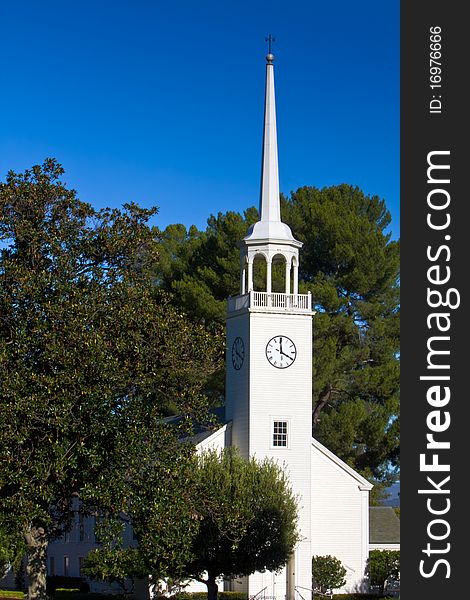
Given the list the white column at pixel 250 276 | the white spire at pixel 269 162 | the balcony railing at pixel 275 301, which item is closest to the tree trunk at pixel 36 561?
the balcony railing at pixel 275 301

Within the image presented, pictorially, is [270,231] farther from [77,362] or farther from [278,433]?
[77,362]

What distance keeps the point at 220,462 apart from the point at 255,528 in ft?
9.46

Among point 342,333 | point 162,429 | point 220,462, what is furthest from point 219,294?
point 162,429

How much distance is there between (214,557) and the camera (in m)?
41.4

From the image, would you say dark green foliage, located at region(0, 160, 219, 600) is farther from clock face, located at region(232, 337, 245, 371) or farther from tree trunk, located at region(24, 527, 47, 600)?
clock face, located at region(232, 337, 245, 371)

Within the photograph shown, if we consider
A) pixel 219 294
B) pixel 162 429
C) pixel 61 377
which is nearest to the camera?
pixel 61 377

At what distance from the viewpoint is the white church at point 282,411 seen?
47344mm

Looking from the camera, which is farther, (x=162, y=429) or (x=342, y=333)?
(x=342, y=333)

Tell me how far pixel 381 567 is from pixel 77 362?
24.5 metres

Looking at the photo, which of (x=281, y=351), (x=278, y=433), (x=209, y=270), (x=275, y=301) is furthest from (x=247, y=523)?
(x=209, y=270)

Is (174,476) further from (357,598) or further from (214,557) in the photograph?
(357,598)

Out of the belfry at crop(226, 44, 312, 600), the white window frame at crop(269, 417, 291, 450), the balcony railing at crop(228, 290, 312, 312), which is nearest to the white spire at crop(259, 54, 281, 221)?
the belfry at crop(226, 44, 312, 600)

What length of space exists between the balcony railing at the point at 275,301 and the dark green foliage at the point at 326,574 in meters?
9.89

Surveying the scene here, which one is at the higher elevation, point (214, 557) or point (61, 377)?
point (61, 377)
